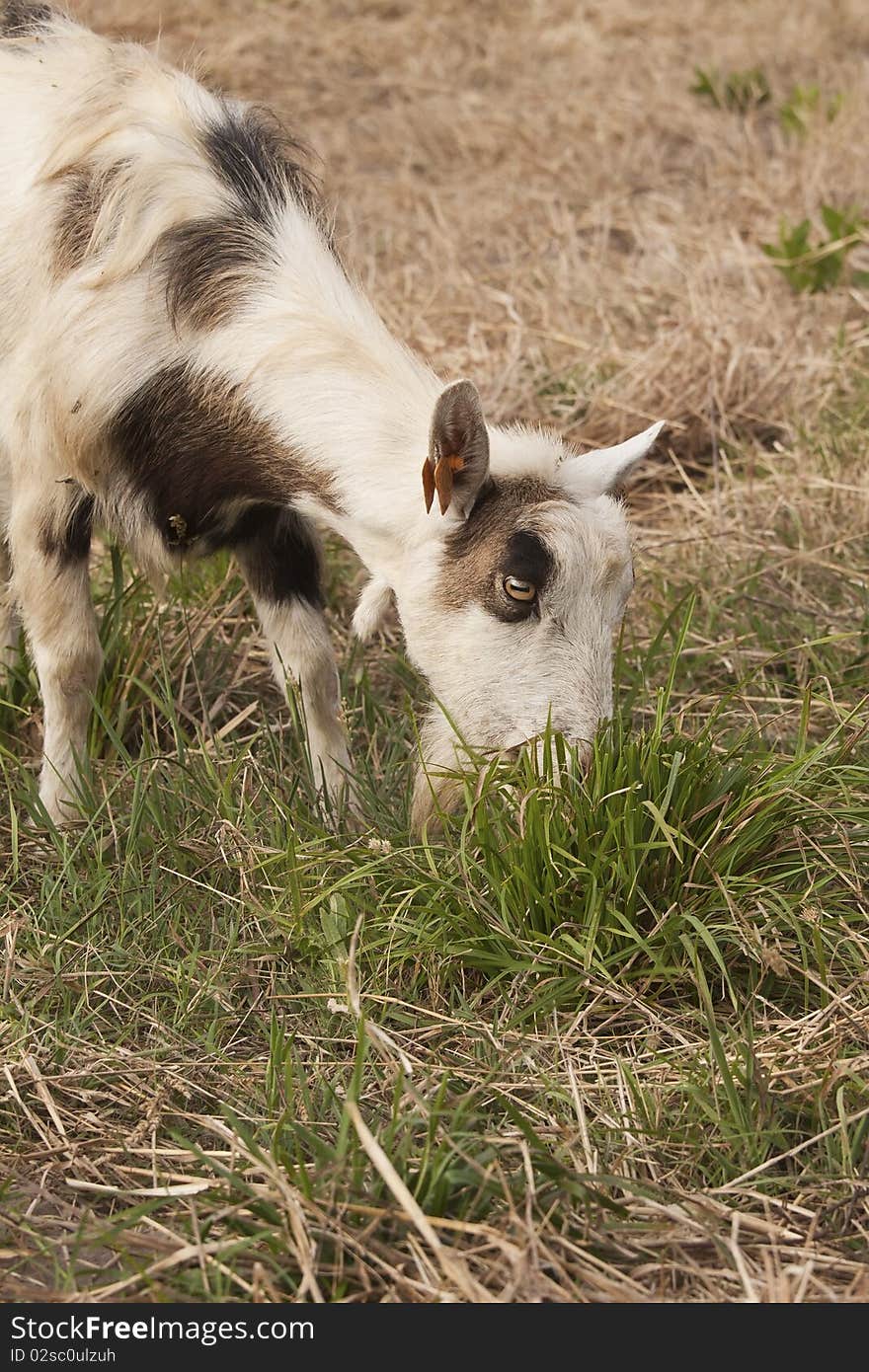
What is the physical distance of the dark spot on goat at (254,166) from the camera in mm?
3541

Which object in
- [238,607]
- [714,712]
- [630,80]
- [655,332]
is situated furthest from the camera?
[630,80]

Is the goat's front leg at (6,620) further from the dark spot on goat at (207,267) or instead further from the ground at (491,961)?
the dark spot on goat at (207,267)

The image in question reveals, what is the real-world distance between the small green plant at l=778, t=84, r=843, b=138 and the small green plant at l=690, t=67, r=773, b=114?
1.65 feet

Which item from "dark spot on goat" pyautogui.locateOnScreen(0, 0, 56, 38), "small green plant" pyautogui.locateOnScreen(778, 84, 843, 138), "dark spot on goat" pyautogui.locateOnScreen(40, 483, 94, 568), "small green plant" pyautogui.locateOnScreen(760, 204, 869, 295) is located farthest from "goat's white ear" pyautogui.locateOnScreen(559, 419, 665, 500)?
"small green plant" pyautogui.locateOnScreen(778, 84, 843, 138)

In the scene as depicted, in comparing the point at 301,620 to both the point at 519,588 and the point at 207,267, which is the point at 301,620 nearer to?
the point at 207,267

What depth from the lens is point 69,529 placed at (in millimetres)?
3711

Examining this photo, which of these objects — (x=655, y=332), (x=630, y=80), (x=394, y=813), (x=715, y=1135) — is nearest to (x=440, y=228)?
(x=655, y=332)

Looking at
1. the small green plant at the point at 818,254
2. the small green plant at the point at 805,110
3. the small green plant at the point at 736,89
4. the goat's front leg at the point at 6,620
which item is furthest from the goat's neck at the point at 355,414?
the small green plant at the point at 736,89

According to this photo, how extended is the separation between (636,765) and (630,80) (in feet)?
24.0

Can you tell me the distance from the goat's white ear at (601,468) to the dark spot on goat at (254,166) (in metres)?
0.97

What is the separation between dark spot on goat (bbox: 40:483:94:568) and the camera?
3.68 meters

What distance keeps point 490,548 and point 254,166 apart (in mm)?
1206

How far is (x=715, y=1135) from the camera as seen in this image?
2.72 metres
